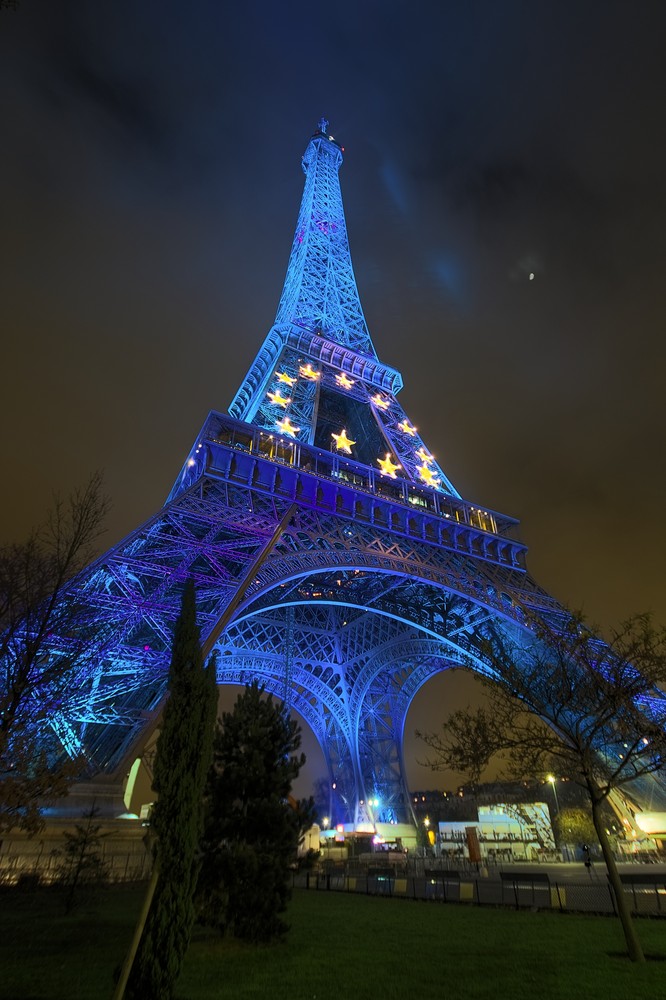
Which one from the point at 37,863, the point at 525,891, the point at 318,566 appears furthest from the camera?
the point at 318,566

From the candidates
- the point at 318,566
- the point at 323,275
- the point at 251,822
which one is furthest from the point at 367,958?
the point at 323,275

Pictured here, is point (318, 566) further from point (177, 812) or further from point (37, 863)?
point (177, 812)

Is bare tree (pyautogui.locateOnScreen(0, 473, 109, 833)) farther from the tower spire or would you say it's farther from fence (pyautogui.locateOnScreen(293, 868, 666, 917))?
the tower spire

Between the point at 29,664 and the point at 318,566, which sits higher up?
the point at 318,566

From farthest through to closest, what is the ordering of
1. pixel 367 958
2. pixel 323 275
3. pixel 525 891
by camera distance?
1. pixel 323 275
2. pixel 525 891
3. pixel 367 958

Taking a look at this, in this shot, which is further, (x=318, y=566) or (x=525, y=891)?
(x=318, y=566)

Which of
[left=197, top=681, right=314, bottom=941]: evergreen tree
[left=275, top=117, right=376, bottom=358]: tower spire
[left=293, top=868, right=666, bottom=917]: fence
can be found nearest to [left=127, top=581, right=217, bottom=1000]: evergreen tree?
[left=197, top=681, right=314, bottom=941]: evergreen tree
